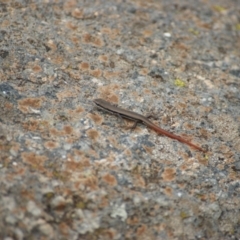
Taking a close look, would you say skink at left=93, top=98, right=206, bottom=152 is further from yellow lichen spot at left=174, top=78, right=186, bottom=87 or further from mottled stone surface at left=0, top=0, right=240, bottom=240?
yellow lichen spot at left=174, top=78, right=186, bottom=87

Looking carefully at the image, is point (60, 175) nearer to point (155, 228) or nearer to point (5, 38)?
point (155, 228)

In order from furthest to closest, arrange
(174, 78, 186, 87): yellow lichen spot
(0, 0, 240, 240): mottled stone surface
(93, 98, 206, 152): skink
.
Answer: (174, 78, 186, 87): yellow lichen spot, (93, 98, 206, 152): skink, (0, 0, 240, 240): mottled stone surface

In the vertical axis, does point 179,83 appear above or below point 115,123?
above

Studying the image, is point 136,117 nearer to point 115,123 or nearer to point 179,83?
point 115,123

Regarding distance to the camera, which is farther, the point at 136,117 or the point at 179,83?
the point at 179,83

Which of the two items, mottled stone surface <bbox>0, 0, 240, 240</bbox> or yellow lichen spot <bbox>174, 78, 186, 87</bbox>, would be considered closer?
mottled stone surface <bbox>0, 0, 240, 240</bbox>

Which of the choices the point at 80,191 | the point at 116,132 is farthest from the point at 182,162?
the point at 80,191

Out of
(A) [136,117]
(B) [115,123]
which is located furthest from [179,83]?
(B) [115,123]

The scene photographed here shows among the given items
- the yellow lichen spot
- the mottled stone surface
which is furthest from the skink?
the yellow lichen spot

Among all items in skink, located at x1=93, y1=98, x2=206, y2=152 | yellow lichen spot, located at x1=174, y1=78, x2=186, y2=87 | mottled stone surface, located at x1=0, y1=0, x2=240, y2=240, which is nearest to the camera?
mottled stone surface, located at x1=0, y1=0, x2=240, y2=240
